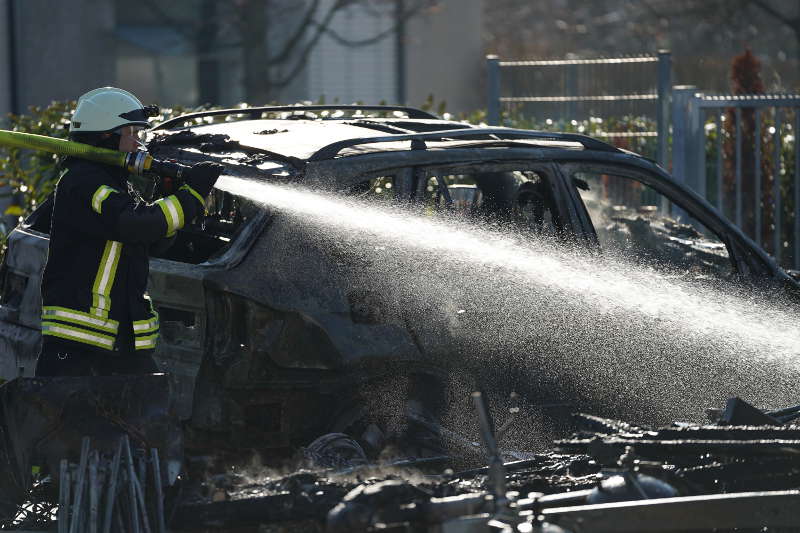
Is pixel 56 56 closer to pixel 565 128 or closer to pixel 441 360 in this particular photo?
pixel 565 128

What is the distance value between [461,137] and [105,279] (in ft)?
5.69

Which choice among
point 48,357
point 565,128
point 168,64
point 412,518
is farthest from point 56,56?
point 412,518

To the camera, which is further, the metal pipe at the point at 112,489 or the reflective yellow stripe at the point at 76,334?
the reflective yellow stripe at the point at 76,334

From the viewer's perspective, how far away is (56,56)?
58.1 feet

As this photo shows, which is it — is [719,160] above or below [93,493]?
above

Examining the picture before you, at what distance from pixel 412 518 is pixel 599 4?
43.2 meters

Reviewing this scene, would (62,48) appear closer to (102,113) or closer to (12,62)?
(12,62)

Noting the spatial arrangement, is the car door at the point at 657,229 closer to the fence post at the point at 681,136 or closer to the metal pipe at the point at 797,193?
the metal pipe at the point at 797,193

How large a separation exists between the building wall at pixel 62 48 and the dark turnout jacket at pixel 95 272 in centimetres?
1178

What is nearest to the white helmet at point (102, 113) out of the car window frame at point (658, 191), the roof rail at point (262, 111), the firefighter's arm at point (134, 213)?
the firefighter's arm at point (134, 213)

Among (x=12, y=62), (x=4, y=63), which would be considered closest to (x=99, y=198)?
(x=4, y=63)

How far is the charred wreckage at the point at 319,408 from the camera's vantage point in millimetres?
4406

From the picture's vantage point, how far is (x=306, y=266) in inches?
205

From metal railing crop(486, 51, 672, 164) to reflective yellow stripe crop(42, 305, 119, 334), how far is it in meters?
6.96
